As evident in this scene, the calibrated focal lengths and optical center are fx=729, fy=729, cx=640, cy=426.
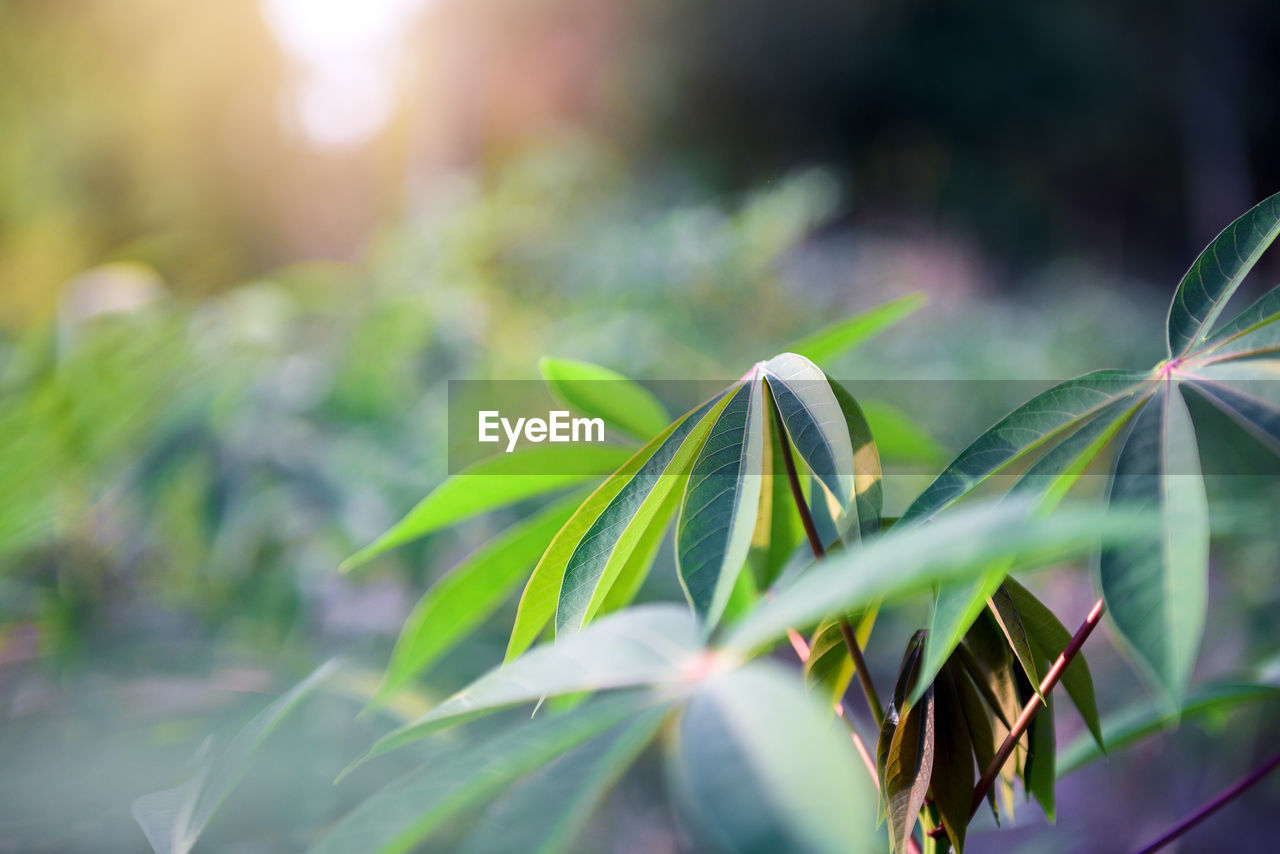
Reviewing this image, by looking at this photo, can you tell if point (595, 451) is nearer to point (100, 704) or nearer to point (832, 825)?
point (832, 825)

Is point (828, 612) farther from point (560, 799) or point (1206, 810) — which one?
point (1206, 810)

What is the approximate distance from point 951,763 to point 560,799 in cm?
9

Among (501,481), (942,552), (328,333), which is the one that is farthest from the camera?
(328,333)

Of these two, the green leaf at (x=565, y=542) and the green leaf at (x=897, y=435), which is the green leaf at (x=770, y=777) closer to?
the green leaf at (x=565, y=542)

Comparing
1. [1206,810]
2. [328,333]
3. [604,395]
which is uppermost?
[328,333]

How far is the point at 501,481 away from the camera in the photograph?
0.22 m

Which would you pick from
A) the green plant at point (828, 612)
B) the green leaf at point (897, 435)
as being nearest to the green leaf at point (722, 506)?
the green plant at point (828, 612)

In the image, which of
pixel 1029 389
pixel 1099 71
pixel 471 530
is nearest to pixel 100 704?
pixel 471 530

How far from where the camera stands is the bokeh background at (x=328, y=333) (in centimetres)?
37

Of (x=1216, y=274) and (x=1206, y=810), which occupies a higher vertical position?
(x=1216, y=274)

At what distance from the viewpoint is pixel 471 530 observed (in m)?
0.53

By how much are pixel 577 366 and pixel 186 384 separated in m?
0.36

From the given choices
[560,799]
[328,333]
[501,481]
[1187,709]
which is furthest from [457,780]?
[328,333]

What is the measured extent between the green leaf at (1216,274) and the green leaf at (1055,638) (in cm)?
6
